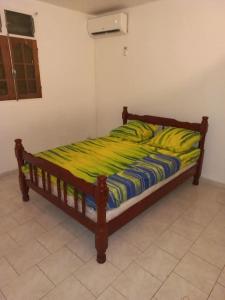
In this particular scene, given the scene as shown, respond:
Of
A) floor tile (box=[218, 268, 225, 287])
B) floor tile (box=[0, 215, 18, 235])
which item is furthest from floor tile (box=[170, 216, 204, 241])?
floor tile (box=[0, 215, 18, 235])

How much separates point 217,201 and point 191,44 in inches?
85.1

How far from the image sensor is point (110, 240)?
221cm

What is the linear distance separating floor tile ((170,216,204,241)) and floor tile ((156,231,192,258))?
7 cm

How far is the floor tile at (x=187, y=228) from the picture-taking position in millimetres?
2274

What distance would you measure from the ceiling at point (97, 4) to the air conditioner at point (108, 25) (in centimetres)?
13

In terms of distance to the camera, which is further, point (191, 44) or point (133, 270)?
point (191, 44)

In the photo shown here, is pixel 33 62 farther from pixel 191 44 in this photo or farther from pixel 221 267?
pixel 221 267

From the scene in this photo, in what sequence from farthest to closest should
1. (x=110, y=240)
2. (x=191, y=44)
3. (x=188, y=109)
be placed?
(x=188, y=109) < (x=191, y=44) < (x=110, y=240)

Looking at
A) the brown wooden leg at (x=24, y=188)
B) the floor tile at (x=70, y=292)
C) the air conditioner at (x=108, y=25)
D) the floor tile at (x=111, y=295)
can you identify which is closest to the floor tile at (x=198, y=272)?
the floor tile at (x=111, y=295)

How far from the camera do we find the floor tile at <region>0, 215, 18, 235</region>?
2.32 meters

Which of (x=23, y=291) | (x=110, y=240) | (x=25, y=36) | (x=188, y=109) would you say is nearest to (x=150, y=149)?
(x=188, y=109)

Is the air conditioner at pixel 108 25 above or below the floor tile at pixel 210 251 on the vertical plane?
above

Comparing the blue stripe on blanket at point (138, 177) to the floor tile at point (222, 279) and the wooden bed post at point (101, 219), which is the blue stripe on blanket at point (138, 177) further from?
the floor tile at point (222, 279)

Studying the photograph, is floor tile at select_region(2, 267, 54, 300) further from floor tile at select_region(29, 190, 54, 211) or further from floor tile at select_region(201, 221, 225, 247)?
floor tile at select_region(201, 221, 225, 247)
